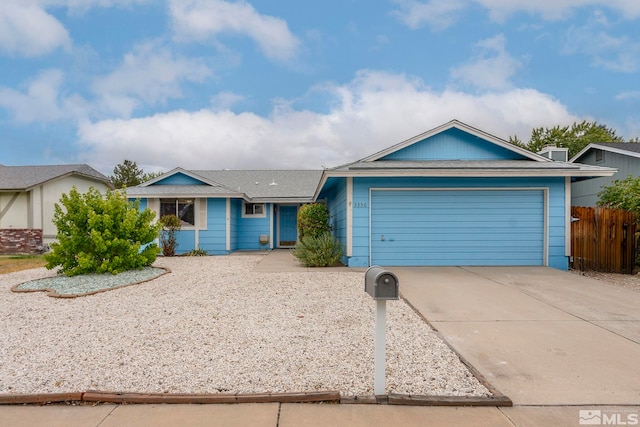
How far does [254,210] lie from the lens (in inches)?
711

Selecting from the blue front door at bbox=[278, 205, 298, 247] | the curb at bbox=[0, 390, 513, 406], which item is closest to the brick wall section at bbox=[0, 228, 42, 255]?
the blue front door at bbox=[278, 205, 298, 247]

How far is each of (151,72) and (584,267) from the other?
1505cm

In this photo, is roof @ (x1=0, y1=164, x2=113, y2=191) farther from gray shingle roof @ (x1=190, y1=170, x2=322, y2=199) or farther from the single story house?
the single story house

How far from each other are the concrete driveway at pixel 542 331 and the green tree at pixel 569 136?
35384 millimetres

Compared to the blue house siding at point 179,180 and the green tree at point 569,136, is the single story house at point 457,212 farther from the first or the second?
the green tree at point 569,136

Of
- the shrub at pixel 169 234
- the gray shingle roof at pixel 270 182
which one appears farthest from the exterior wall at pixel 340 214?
the shrub at pixel 169 234

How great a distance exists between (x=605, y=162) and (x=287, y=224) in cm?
1603

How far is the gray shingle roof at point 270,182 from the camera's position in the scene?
18.4 m

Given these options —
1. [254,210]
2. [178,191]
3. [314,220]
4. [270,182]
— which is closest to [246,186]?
[270,182]

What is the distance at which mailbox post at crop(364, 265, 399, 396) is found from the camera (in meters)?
Answer: 2.86

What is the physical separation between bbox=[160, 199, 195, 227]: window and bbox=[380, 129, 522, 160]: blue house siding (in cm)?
908

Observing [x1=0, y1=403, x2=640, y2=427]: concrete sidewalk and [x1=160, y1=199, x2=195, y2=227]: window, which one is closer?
[x1=0, y1=403, x2=640, y2=427]: concrete sidewalk

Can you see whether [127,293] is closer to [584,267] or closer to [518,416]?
[518,416]

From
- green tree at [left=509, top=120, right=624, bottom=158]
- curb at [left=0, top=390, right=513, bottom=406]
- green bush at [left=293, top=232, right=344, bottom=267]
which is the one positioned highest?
green tree at [left=509, top=120, right=624, bottom=158]
